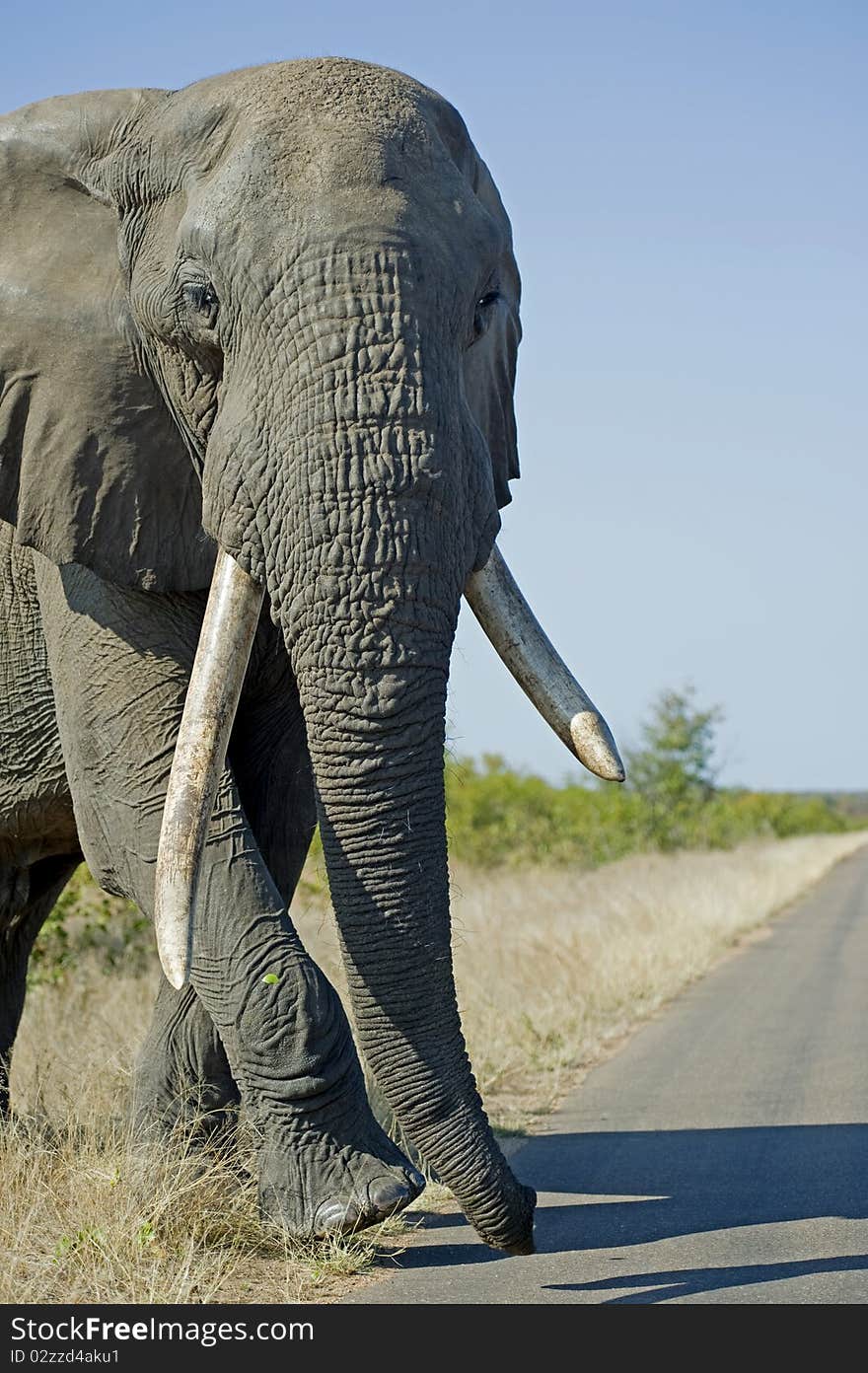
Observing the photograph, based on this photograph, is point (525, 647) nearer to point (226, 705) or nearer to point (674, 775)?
point (226, 705)

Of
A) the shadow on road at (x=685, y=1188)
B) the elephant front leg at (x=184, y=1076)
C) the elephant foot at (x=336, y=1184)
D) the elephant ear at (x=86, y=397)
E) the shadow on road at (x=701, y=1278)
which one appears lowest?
the shadow on road at (x=701, y=1278)

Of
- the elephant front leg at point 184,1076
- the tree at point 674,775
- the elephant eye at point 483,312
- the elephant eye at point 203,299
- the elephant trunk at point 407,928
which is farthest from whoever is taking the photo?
the tree at point 674,775

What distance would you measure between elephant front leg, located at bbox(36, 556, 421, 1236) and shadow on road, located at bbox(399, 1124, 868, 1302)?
1.71 ft

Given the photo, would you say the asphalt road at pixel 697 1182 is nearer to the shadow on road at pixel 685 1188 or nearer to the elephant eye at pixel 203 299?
the shadow on road at pixel 685 1188

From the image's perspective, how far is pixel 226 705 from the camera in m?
5.18

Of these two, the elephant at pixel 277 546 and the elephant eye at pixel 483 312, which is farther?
the elephant eye at pixel 483 312

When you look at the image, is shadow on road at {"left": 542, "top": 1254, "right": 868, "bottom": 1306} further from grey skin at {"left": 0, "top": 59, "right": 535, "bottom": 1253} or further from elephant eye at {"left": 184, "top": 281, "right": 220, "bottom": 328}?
elephant eye at {"left": 184, "top": 281, "right": 220, "bottom": 328}

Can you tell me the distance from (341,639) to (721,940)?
16.2 m

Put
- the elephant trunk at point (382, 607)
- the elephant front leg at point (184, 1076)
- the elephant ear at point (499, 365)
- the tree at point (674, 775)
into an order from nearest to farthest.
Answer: the elephant trunk at point (382, 607), the elephant ear at point (499, 365), the elephant front leg at point (184, 1076), the tree at point (674, 775)

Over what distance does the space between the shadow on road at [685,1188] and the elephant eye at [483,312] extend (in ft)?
9.53

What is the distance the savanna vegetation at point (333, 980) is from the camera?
5469 mm

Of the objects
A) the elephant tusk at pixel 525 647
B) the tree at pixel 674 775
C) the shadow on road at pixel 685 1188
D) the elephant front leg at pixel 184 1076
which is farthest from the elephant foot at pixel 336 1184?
the tree at pixel 674 775
